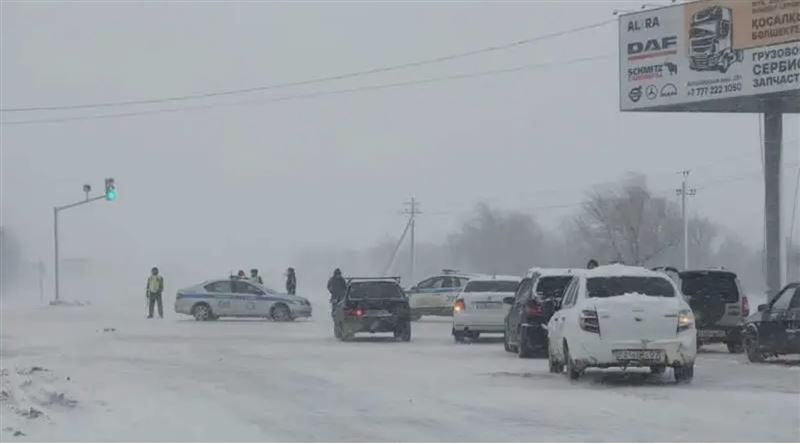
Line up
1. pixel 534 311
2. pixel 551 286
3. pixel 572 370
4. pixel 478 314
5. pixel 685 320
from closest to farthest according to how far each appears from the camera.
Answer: pixel 685 320 → pixel 572 370 → pixel 534 311 → pixel 551 286 → pixel 478 314

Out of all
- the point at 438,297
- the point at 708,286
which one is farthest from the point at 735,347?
the point at 438,297

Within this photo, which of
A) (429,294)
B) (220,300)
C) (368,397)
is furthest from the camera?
(429,294)

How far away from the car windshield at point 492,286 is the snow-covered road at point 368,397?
4787mm

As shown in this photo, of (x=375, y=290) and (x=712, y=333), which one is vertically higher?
(x=375, y=290)

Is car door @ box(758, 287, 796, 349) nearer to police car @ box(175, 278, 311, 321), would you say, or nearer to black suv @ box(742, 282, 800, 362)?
black suv @ box(742, 282, 800, 362)

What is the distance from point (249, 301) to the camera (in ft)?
135

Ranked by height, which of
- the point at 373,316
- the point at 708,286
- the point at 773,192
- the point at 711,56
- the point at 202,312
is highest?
the point at 711,56

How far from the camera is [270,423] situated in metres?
12.9

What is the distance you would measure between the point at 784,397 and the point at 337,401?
5.45 m

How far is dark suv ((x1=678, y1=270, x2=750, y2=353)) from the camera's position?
81.7ft

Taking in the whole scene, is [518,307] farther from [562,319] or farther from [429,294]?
[429,294]

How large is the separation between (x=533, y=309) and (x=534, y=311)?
1.7 inches

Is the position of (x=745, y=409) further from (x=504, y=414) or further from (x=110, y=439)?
(x=110, y=439)

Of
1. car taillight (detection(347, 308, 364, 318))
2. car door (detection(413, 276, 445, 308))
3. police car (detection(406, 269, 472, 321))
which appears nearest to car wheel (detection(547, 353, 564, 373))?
car taillight (detection(347, 308, 364, 318))
